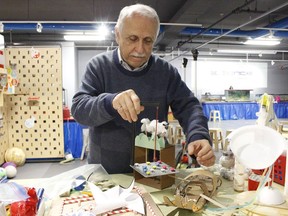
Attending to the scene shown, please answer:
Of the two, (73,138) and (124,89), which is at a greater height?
(124,89)

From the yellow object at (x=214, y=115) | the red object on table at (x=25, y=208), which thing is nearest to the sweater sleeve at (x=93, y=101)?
the red object on table at (x=25, y=208)

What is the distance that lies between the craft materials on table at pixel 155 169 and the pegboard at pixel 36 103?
13.9 ft

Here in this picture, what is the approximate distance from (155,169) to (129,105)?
1.00 feet

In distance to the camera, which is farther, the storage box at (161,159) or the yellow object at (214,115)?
the yellow object at (214,115)

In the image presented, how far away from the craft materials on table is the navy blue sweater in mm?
214

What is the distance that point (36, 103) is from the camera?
16.1 feet

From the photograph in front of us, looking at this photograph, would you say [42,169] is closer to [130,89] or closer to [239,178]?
[130,89]

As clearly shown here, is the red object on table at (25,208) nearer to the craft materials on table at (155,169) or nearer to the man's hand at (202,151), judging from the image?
the craft materials on table at (155,169)

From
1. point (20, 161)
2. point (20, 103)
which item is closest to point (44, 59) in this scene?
point (20, 103)

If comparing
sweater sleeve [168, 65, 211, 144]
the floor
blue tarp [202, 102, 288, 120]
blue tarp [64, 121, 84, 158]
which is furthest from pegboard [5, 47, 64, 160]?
blue tarp [202, 102, 288, 120]

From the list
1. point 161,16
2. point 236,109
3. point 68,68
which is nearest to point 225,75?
point 236,109

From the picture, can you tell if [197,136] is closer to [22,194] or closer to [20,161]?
[22,194]

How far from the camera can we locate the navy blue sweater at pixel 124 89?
4.36ft

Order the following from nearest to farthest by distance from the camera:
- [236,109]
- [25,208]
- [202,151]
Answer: [25,208]
[202,151]
[236,109]
